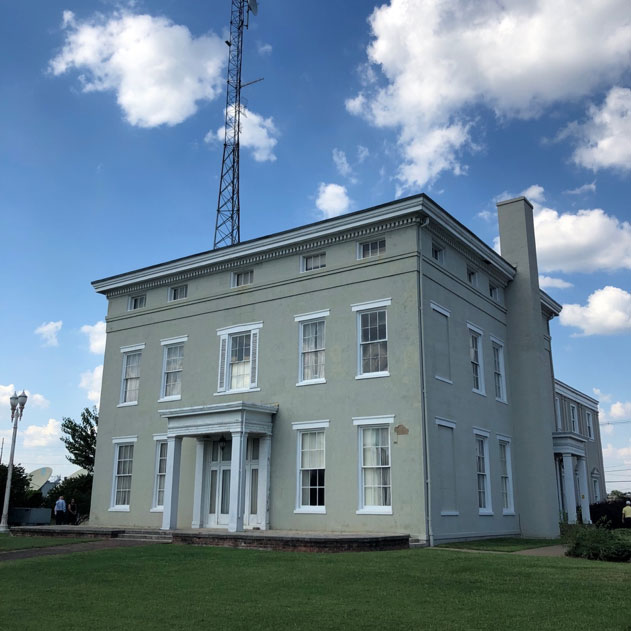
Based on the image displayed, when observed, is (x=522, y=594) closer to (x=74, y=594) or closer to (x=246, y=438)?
(x=74, y=594)

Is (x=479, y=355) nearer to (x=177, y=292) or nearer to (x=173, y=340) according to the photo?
(x=173, y=340)

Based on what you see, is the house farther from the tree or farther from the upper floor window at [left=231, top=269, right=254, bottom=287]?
the tree

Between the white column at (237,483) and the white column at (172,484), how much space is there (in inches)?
102

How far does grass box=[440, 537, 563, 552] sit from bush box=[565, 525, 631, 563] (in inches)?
93.3

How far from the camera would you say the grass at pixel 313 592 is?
8.77 meters

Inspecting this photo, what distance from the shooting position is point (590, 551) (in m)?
15.5

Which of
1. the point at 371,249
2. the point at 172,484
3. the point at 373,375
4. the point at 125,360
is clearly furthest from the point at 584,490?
the point at 125,360

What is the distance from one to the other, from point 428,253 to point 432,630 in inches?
557

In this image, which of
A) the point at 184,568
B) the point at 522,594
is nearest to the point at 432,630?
the point at 522,594

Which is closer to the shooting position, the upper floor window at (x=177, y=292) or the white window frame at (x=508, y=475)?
the white window frame at (x=508, y=475)

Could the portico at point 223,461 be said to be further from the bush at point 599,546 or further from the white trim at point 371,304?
the bush at point 599,546

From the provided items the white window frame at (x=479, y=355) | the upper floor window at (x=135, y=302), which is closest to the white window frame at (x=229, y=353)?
the upper floor window at (x=135, y=302)

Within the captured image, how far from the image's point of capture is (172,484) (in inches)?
869

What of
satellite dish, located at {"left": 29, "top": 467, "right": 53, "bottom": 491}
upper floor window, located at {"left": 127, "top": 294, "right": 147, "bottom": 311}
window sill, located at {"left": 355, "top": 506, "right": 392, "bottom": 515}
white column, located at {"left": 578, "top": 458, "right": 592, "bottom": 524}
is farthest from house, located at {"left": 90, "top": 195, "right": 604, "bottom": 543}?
satellite dish, located at {"left": 29, "top": 467, "right": 53, "bottom": 491}
